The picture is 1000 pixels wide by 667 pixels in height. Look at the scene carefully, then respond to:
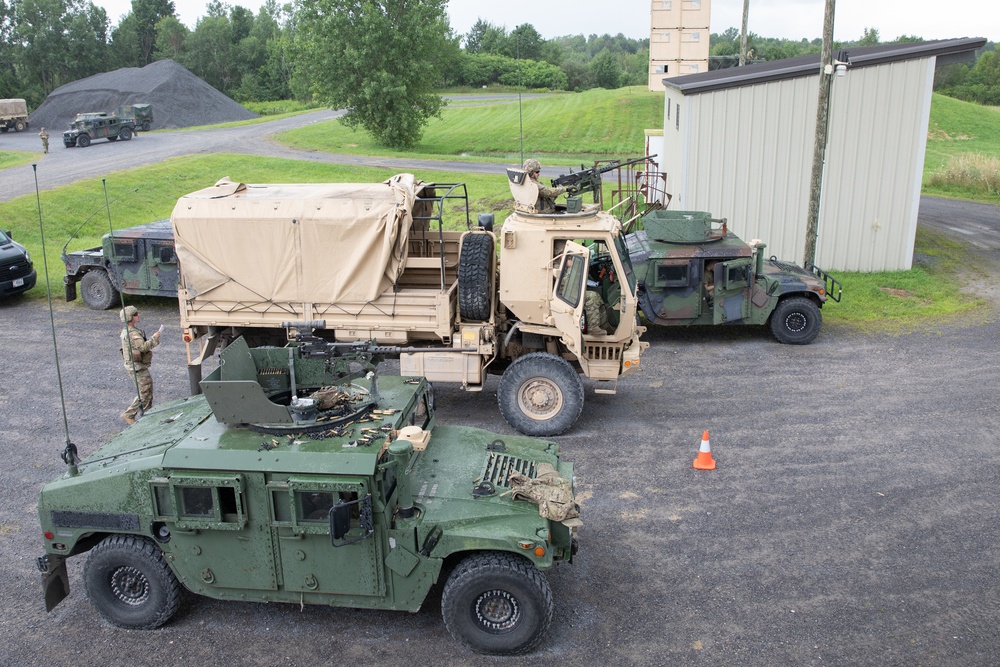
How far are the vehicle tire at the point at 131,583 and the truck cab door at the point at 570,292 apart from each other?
532 cm

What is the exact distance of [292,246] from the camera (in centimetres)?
1108

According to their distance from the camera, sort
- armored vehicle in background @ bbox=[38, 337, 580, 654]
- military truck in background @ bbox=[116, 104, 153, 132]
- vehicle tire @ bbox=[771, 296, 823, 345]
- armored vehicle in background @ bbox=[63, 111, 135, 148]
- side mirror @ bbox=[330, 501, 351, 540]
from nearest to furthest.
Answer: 1. side mirror @ bbox=[330, 501, 351, 540]
2. armored vehicle in background @ bbox=[38, 337, 580, 654]
3. vehicle tire @ bbox=[771, 296, 823, 345]
4. armored vehicle in background @ bbox=[63, 111, 135, 148]
5. military truck in background @ bbox=[116, 104, 153, 132]

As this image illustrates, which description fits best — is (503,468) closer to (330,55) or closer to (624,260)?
(624,260)

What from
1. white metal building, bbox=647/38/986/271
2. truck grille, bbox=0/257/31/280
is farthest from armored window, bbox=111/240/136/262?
white metal building, bbox=647/38/986/271

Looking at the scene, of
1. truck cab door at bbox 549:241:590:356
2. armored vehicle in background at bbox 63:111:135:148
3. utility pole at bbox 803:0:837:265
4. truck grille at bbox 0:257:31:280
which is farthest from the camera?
armored vehicle in background at bbox 63:111:135:148

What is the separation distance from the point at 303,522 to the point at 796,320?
10.2m

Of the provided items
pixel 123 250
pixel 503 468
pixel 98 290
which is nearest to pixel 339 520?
pixel 503 468

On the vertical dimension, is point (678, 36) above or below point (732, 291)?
above

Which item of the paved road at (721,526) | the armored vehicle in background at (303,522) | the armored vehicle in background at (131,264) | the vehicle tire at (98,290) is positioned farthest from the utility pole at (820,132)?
the vehicle tire at (98,290)

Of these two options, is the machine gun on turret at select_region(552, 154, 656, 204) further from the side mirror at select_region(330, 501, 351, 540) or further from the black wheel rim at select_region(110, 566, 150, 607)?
the black wheel rim at select_region(110, 566, 150, 607)

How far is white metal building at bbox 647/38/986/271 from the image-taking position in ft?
57.8

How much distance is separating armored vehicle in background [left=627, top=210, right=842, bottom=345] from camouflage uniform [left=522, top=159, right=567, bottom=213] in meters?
3.32

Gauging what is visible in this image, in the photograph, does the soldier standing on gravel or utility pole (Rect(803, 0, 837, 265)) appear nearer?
the soldier standing on gravel

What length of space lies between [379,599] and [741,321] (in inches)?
365
